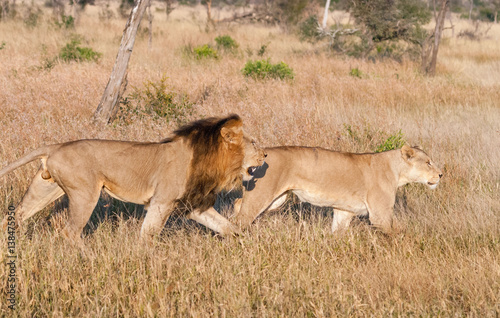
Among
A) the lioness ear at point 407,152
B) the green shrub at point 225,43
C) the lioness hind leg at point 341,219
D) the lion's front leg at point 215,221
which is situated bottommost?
the green shrub at point 225,43

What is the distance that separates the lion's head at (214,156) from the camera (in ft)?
14.5

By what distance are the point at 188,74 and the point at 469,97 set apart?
586 cm

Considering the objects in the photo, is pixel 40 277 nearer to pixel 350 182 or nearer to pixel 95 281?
pixel 95 281

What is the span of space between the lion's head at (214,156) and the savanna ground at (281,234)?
0.42 metres

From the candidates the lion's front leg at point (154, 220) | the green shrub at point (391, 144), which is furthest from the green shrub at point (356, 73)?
the lion's front leg at point (154, 220)

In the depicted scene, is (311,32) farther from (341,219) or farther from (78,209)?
(78,209)

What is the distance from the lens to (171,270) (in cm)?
405

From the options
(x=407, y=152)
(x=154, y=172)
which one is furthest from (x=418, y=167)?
(x=154, y=172)

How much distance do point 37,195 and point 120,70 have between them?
4289 millimetres

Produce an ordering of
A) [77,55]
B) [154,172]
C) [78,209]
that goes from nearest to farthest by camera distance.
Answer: [78,209], [154,172], [77,55]

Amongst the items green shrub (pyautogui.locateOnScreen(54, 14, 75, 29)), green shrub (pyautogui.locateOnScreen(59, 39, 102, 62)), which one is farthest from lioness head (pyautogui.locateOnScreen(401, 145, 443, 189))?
green shrub (pyautogui.locateOnScreen(54, 14, 75, 29))

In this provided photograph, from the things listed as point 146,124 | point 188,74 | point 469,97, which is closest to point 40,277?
point 146,124

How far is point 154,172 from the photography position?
4.38 meters

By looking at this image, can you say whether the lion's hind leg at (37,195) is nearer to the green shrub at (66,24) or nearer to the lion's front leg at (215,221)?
the lion's front leg at (215,221)
